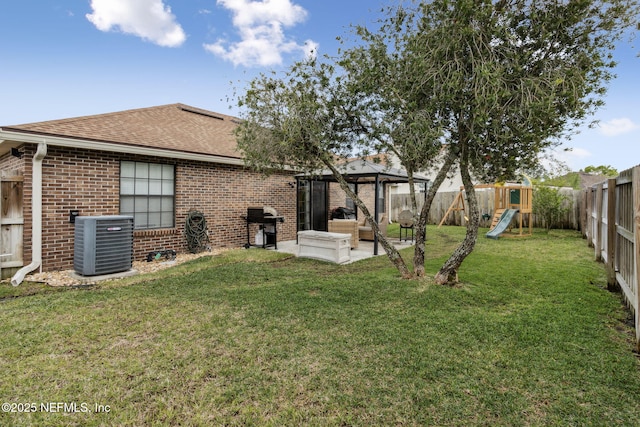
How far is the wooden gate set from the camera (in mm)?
5848

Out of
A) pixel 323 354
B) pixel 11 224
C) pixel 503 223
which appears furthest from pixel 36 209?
pixel 503 223

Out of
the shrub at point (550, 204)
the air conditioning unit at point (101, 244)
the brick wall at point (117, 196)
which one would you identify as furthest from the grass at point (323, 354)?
the shrub at point (550, 204)

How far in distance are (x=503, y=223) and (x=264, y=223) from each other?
9.52 m

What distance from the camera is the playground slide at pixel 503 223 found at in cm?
1207

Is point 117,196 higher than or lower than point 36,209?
higher

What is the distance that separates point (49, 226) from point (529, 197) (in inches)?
604

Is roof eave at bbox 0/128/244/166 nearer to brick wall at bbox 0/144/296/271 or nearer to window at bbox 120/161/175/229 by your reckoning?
brick wall at bbox 0/144/296/271

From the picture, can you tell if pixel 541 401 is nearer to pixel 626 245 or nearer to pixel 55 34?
pixel 626 245

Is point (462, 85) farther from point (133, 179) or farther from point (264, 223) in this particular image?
point (133, 179)

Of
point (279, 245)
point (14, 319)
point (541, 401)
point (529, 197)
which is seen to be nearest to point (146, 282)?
point (14, 319)

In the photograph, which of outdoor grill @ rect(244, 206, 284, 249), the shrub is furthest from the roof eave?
the shrub

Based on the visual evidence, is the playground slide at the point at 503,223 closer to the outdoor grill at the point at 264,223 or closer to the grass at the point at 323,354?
the grass at the point at 323,354

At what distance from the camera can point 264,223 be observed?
9508 millimetres

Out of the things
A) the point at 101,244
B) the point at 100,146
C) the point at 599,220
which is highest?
the point at 100,146
